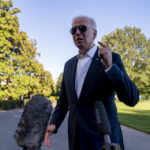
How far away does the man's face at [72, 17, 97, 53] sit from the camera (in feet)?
5.55

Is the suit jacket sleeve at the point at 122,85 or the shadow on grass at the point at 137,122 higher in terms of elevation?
the suit jacket sleeve at the point at 122,85

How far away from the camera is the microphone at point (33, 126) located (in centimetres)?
309

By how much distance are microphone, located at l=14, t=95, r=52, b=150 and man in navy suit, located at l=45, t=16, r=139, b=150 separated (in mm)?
1393

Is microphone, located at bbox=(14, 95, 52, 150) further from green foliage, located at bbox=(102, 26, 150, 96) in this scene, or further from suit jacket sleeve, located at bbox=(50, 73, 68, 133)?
green foliage, located at bbox=(102, 26, 150, 96)

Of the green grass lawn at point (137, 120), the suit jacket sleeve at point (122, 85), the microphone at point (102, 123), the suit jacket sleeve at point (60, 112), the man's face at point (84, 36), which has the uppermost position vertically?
the man's face at point (84, 36)

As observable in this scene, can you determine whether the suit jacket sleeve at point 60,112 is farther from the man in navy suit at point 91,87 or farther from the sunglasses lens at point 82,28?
the sunglasses lens at point 82,28

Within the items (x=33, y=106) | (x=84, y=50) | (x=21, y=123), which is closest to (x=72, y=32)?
(x=84, y=50)

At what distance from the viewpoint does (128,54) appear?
37.8 m

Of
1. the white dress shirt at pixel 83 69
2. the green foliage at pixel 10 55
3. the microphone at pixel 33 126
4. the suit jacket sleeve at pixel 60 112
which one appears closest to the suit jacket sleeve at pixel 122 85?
the white dress shirt at pixel 83 69

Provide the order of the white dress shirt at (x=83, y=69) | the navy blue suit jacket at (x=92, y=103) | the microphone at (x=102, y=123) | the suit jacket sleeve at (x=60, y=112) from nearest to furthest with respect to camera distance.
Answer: the microphone at (x=102, y=123), the navy blue suit jacket at (x=92, y=103), the white dress shirt at (x=83, y=69), the suit jacket sleeve at (x=60, y=112)

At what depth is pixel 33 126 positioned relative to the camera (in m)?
3.14

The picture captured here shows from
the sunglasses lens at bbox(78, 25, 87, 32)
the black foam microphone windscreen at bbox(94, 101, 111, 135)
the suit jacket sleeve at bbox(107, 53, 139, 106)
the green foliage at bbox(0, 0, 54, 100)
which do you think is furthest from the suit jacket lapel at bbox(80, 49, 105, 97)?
the green foliage at bbox(0, 0, 54, 100)

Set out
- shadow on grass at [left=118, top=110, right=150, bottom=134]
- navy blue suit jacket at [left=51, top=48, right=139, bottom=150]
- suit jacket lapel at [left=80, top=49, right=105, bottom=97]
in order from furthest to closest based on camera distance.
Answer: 1. shadow on grass at [left=118, top=110, right=150, bottom=134]
2. suit jacket lapel at [left=80, top=49, right=105, bottom=97]
3. navy blue suit jacket at [left=51, top=48, right=139, bottom=150]

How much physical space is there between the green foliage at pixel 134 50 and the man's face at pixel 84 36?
35622mm
